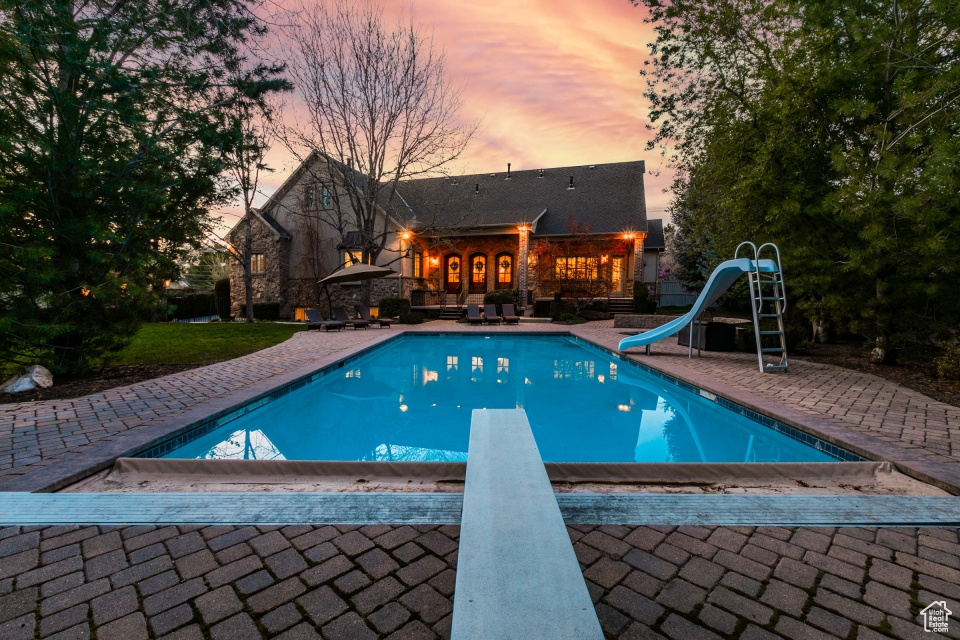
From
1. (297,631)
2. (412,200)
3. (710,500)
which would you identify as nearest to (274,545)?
(297,631)

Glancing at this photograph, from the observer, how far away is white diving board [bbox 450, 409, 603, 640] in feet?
4.50

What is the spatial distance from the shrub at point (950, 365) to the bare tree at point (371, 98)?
47.5ft

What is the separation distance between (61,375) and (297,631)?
704 cm

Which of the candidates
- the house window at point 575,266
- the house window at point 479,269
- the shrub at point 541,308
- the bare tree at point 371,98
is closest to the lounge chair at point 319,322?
the bare tree at point 371,98

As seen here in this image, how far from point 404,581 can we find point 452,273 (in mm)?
19691

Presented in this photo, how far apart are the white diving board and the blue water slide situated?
696 centimetres

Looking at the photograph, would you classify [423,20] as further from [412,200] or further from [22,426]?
[22,426]

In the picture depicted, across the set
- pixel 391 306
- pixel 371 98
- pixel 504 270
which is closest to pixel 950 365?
pixel 391 306

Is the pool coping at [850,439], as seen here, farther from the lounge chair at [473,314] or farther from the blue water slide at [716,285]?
the lounge chair at [473,314]

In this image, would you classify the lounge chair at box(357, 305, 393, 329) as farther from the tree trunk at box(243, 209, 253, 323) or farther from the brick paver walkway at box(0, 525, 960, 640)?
the brick paver walkway at box(0, 525, 960, 640)

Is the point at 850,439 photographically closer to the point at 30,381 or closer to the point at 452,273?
the point at 30,381

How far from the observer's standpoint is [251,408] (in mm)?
5293

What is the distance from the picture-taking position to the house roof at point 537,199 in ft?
64.5

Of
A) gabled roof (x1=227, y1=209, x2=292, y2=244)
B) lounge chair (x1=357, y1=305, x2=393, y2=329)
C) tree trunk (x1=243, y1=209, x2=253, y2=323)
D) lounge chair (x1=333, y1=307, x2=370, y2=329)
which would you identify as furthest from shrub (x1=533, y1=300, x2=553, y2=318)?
tree trunk (x1=243, y1=209, x2=253, y2=323)
